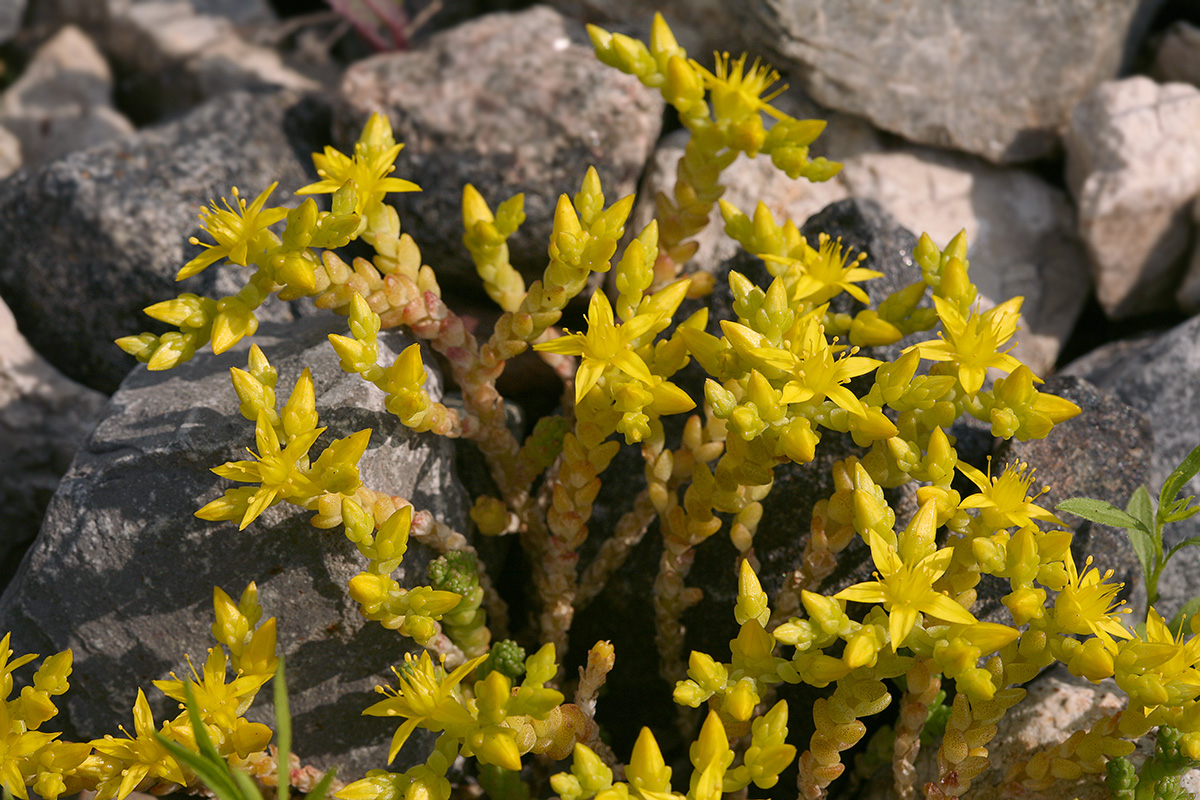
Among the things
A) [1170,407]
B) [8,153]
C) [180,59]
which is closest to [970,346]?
[1170,407]

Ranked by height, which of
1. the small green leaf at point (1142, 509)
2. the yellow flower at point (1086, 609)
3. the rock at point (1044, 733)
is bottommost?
the rock at point (1044, 733)

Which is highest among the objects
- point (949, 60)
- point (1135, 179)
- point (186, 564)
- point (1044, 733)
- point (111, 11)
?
point (949, 60)

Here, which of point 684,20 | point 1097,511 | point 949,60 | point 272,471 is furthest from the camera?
point 684,20

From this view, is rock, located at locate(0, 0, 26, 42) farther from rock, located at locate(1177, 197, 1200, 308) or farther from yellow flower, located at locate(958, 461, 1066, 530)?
rock, located at locate(1177, 197, 1200, 308)

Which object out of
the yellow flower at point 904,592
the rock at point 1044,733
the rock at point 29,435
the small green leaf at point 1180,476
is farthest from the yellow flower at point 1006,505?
the rock at point 29,435

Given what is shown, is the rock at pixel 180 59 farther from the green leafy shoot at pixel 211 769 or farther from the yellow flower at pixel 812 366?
the green leafy shoot at pixel 211 769

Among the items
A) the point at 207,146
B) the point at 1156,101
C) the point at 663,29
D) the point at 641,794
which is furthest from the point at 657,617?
the point at 1156,101

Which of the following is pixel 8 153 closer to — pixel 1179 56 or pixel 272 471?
pixel 272 471
